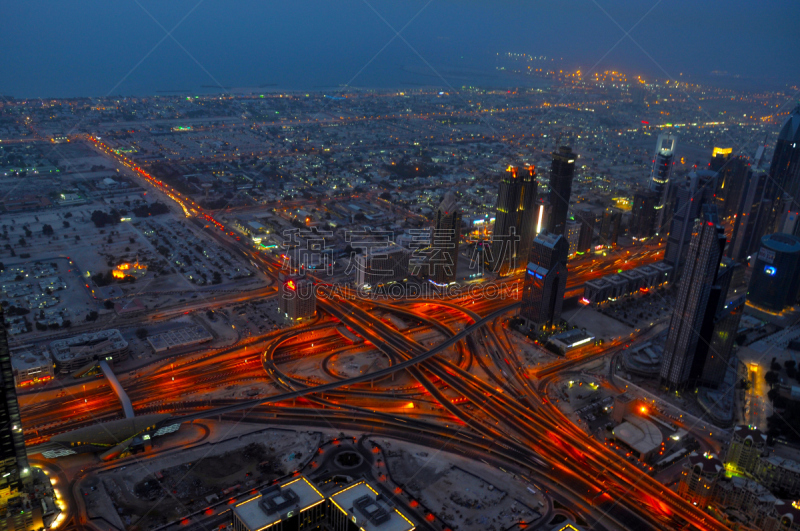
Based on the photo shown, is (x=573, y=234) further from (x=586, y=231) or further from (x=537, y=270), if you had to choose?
(x=537, y=270)

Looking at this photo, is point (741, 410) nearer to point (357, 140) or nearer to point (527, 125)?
point (357, 140)

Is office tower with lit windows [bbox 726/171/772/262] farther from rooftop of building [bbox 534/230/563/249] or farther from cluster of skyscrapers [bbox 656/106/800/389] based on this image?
rooftop of building [bbox 534/230/563/249]

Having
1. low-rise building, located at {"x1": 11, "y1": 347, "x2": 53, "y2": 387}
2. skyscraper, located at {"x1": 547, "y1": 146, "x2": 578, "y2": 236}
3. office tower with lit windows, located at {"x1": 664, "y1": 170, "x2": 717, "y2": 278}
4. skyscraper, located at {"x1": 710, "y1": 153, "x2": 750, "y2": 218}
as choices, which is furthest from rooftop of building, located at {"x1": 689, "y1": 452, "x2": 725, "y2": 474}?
skyscraper, located at {"x1": 710, "y1": 153, "x2": 750, "y2": 218}

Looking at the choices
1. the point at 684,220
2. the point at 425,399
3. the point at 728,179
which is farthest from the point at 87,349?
the point at 728,179

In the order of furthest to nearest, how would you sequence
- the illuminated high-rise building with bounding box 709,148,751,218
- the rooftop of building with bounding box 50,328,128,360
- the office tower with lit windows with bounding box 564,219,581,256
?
the illuminated high-rise building with bounding box 709,148,751,218 → the office tower with lit windows with bounding box 564,219,581,256 → the rooftop of building with bounding box 50,328,128,360

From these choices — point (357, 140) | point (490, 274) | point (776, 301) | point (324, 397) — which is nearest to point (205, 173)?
point (357, 140)

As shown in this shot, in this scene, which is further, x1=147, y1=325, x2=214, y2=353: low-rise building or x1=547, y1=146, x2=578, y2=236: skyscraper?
x1=547, y1=146, x2=578, y2=236: skyscraper

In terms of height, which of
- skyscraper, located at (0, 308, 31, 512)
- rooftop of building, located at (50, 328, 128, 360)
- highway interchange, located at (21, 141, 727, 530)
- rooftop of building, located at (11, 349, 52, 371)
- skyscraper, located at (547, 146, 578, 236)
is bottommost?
highway interchange, located at (21, 141, 727, 530)

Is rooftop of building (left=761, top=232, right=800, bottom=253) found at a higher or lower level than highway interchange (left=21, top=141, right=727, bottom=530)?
higher
